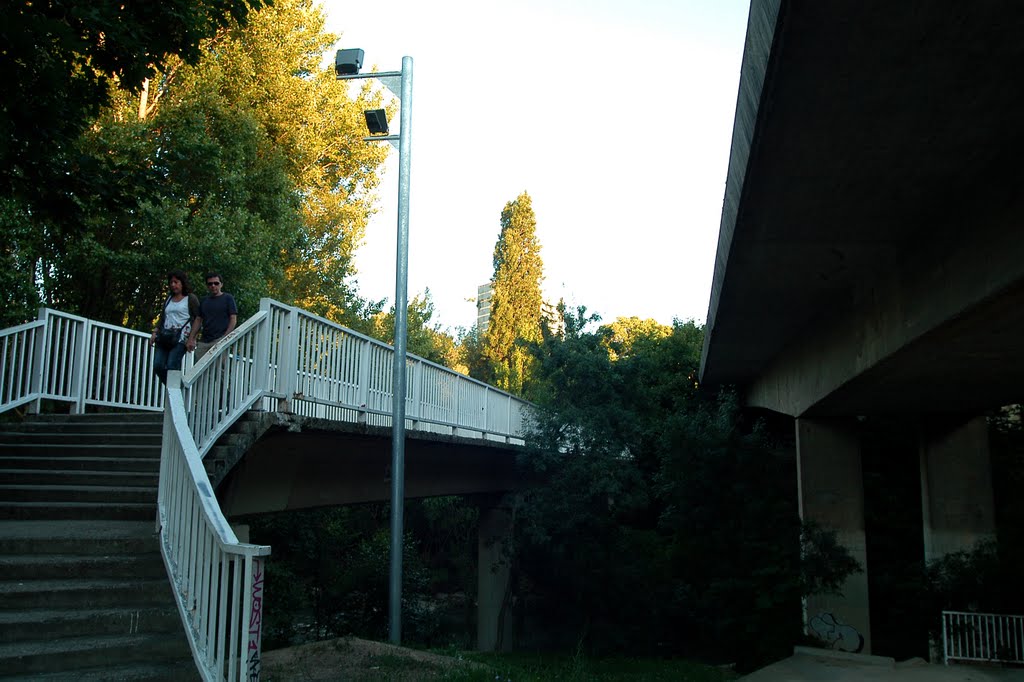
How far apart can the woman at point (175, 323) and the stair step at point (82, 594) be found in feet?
11.6

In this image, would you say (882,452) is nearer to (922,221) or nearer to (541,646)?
(541,646)

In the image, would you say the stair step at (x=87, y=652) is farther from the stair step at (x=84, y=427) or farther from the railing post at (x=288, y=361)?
the stair step at (x=84, y=427)

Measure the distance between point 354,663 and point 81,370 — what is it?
226 inches

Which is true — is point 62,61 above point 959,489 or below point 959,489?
above

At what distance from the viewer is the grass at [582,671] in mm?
8766

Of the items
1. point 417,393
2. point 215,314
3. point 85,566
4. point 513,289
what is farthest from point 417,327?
point 85,566

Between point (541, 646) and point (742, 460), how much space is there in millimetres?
7354

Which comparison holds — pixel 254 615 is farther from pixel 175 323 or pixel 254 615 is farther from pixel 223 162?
pixel 223 162

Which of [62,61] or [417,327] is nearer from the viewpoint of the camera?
[62,61]

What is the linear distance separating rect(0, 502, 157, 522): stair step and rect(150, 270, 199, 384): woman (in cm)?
212

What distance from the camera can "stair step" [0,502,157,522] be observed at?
304 inches

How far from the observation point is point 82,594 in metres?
6.27

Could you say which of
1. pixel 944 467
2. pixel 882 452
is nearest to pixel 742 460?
pixel 944 467

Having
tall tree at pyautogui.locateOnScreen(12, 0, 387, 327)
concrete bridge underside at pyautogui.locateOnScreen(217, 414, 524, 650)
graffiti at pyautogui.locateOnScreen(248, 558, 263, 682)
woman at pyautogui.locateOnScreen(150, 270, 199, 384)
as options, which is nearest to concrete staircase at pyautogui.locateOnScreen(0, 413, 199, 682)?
graffiti at pyautogui.locateOnScreen(248, 558, 263, 682)
